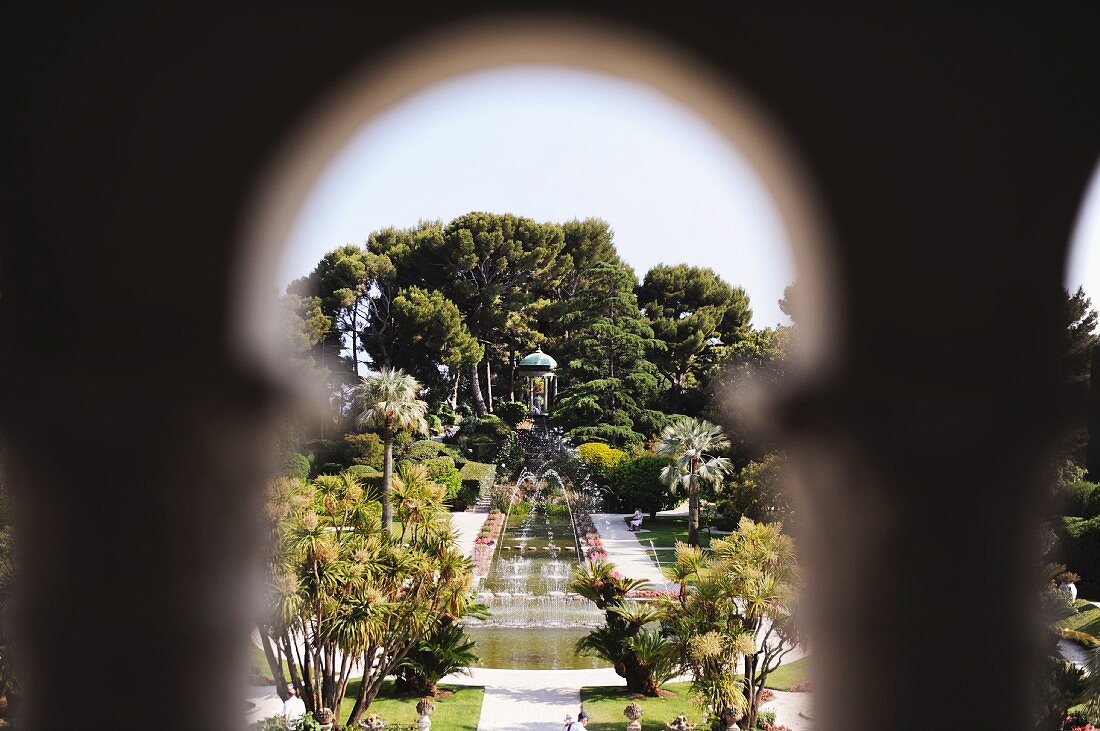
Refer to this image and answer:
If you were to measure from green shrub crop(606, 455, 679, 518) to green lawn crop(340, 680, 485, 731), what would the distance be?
9.37 m

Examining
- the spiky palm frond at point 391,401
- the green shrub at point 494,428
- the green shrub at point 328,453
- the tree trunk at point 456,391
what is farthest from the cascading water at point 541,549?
the tree trunk at point 456,391

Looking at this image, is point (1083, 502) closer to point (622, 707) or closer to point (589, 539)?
point (589, 539)

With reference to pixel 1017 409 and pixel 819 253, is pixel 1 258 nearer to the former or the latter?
pixel 819 253

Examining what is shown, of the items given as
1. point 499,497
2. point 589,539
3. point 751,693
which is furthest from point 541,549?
point 751,693

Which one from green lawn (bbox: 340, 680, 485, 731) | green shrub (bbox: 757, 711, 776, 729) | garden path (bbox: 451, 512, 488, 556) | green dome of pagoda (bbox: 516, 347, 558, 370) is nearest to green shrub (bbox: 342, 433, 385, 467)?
garden path (bbox: 451, 512, 488, 556)

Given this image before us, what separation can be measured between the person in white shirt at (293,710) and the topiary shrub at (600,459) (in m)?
12.1

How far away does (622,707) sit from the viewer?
6.61 m

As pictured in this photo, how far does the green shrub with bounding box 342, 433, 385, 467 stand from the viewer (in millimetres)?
17922

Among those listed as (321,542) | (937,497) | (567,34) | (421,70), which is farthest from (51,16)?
(321,542)

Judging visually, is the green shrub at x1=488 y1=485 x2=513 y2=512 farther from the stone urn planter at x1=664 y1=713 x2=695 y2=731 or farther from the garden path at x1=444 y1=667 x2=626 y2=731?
the stone urn planter at x1=664 y1=713 x2=695 y2=731

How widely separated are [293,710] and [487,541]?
778 centimetres

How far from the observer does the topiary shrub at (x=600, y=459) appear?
1755 cm

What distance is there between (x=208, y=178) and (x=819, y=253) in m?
1.51

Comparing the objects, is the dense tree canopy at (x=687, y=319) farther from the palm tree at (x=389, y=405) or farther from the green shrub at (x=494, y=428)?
the palm tree at (x=389, y=405)
